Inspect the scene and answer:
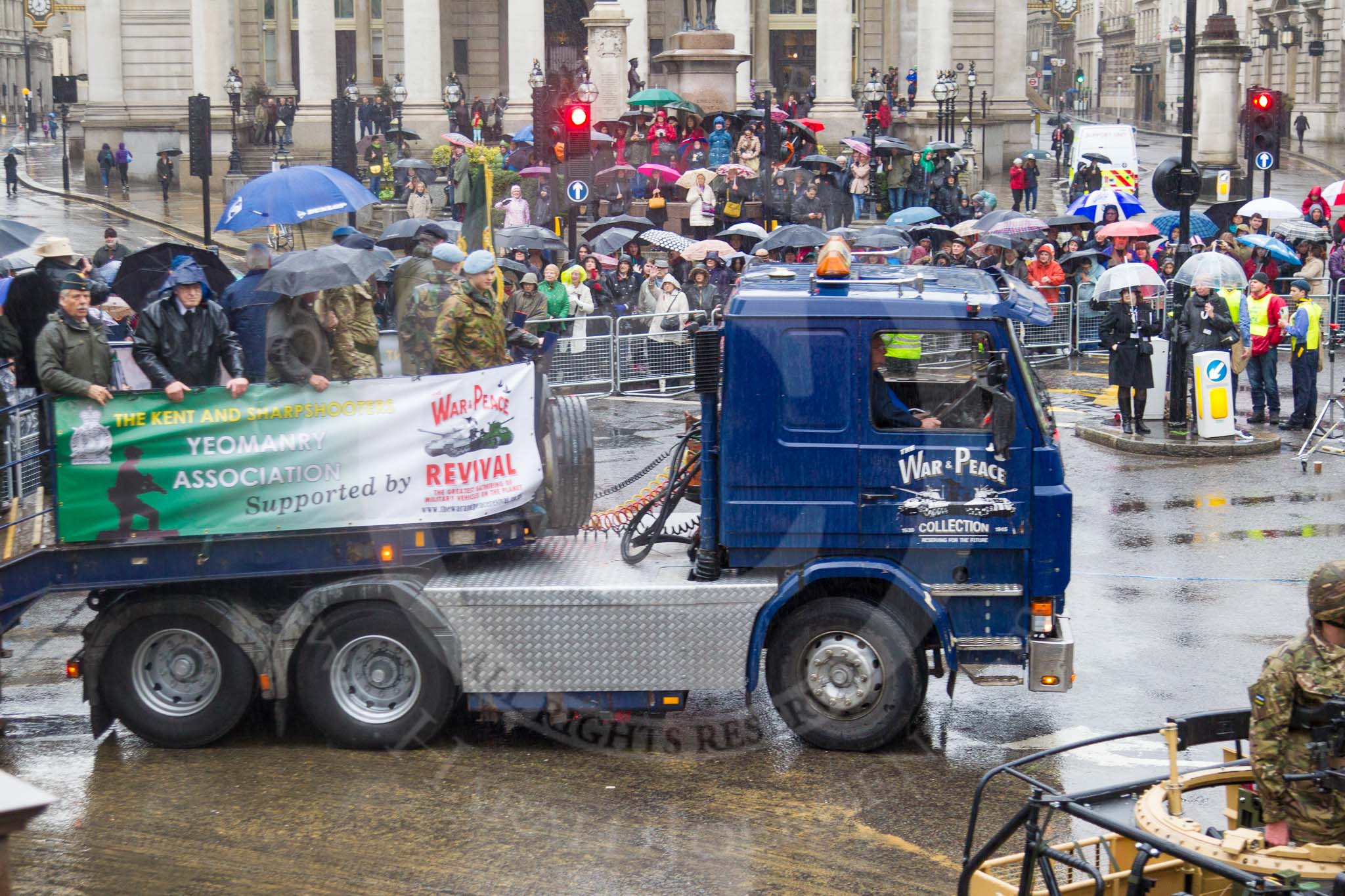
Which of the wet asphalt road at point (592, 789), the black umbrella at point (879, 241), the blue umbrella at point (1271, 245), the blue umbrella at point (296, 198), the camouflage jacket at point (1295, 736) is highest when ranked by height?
the blue umbrella at point (296, 198)

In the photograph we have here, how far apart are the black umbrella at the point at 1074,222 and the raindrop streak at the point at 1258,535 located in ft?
43.3

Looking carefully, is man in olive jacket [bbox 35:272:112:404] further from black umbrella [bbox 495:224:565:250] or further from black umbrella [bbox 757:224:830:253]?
black umbrella [bbox 495:224:565:250]

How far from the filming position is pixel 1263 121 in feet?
94.6

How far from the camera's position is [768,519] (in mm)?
9594

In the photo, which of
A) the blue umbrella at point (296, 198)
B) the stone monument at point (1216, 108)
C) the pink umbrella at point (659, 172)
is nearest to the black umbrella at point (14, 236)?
the blue umbrella at point (296, 198)

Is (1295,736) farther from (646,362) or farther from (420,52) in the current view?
(420,52)

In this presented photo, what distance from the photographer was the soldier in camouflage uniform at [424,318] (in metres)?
10.6

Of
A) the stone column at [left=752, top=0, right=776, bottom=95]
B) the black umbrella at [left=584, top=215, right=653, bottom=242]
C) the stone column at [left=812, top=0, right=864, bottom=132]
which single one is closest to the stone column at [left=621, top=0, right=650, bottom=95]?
the stone column at [left=812, top=0, right=864, bottom=132]

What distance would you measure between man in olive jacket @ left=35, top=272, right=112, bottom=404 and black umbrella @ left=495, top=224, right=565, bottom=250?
494 inches

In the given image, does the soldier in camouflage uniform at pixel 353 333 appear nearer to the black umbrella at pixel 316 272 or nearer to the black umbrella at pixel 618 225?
the black umbrella at pixel 316 272

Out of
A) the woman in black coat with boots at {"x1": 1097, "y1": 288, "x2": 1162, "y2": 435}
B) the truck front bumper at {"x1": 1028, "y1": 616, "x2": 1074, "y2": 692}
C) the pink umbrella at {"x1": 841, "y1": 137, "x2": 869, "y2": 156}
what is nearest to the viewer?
the truck front bumper at {"x1": 1028, "y1": 616, "x2": 1074, "y2": 692}

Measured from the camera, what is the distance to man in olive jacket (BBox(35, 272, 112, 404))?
31.1 feet

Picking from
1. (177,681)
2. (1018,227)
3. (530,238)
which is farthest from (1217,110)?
(177,681)

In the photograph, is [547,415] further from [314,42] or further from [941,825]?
[314,42]
